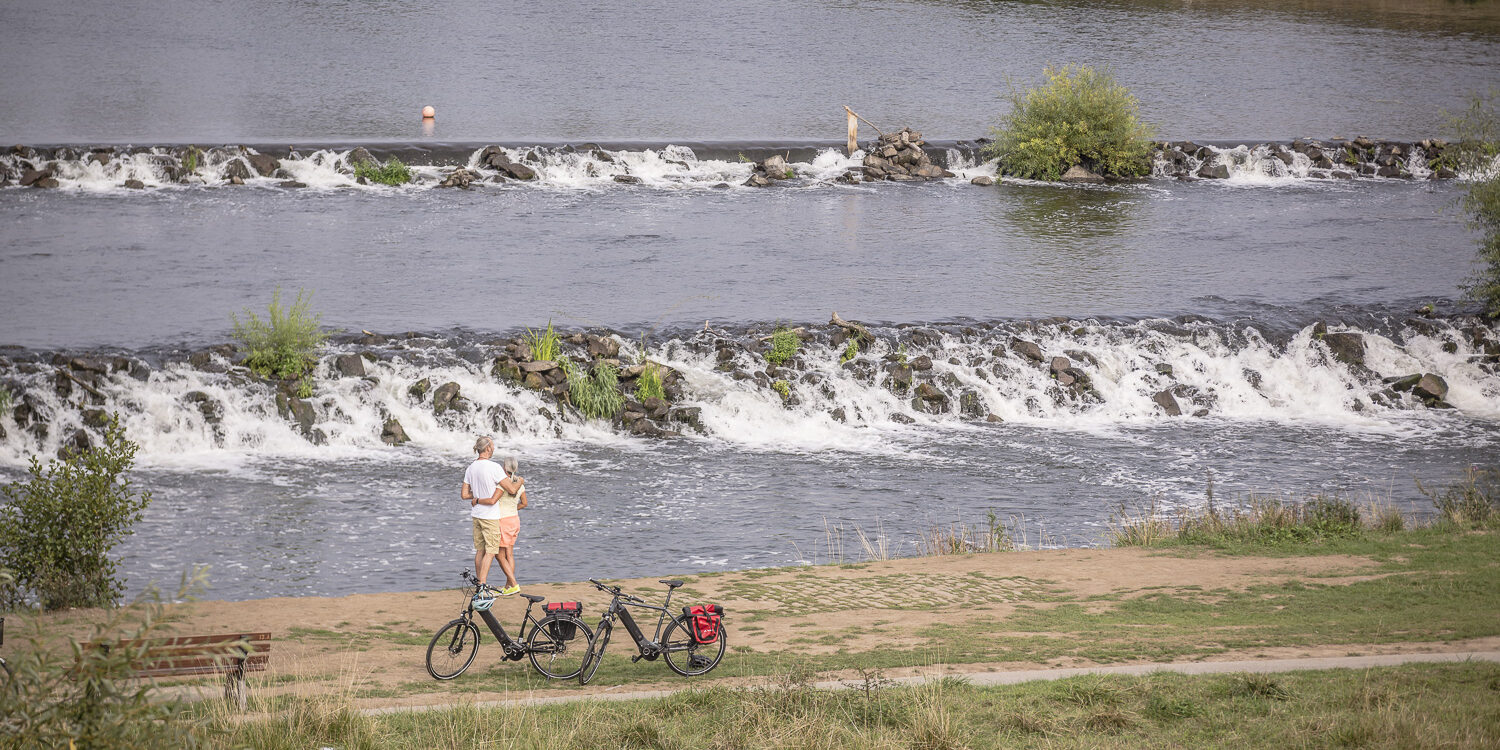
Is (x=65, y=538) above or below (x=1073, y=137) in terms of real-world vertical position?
below

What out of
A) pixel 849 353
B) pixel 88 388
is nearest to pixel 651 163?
pixel 849 353

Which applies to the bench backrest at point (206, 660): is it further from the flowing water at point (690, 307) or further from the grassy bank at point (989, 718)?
the flowing water at point (690, 307)

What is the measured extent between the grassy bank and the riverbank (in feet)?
2.31

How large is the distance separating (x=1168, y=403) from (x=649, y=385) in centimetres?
1038

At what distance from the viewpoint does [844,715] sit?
10312 millimetres

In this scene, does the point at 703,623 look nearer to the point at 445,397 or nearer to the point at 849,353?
the point at 445,397

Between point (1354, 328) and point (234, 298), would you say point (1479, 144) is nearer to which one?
point (1354, 328)

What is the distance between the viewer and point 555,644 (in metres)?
11.9

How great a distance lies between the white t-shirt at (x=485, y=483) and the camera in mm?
15352

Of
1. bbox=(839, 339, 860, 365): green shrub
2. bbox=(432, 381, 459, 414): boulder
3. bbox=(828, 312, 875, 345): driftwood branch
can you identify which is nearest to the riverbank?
bbox=(432, 381, 459, 414): boulder

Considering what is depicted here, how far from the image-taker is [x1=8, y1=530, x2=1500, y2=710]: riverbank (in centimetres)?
1217

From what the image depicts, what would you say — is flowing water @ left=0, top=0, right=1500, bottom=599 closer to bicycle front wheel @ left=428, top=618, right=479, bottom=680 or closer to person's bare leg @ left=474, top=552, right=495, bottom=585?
person's bare leg @ left=474, top=552, right=495, bottom=585

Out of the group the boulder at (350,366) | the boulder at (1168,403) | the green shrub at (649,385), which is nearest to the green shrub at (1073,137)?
the boulder at (1168,403)

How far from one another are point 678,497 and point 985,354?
9.13m
